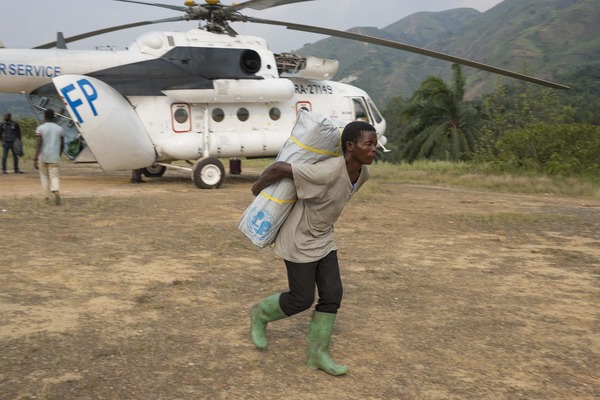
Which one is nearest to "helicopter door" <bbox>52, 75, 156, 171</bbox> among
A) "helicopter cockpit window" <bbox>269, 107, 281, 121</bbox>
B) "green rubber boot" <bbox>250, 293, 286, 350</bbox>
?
"helicopter cockpit window" <bbox>269, 107, 281, 121</bbox>

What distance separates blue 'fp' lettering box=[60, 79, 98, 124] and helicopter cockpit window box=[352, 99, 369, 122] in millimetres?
6174

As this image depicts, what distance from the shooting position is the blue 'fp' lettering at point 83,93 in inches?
421

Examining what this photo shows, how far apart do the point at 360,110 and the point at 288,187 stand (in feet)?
36.4

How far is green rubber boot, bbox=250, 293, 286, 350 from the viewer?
3.78 m

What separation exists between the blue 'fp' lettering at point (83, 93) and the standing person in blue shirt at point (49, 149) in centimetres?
160

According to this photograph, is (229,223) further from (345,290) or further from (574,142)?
(574,142)

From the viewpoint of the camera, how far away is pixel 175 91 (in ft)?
39.1

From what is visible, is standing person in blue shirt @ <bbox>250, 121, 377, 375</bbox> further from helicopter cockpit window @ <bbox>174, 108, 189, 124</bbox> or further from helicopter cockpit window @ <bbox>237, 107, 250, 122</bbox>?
helicopter cockpit window @ <bbox>237, 107, 250, 122</bbox>

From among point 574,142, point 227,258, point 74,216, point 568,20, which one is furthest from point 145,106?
point 568,20

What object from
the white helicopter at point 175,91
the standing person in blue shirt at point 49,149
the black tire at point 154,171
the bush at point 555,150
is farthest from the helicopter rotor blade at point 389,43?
the bush at point 555,150

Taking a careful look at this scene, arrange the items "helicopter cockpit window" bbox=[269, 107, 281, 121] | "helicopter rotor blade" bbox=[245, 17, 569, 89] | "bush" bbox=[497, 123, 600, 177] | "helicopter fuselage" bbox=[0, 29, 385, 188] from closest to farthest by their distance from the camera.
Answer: "helicopter rotor blade" bbox=[245, 17, 569, 89] < "helicopter fuselage" bbox=[0, 29, 385, 188] < "helicopter cockpit window" bbox=[269, 107, 281, 121] < "bush" bbox=[497, 123, 600, 177]

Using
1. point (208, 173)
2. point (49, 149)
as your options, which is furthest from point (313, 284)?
point (208, 173)

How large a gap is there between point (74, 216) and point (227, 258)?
130 inches

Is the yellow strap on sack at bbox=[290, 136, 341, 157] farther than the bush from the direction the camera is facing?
No
